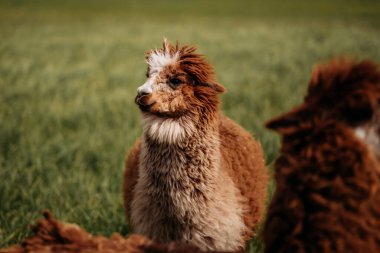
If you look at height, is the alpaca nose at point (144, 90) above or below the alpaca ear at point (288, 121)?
above

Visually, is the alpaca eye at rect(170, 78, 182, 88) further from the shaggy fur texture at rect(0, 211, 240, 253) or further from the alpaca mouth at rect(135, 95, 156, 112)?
the shaggy fur texture at rect(0, 211, 240, 253)

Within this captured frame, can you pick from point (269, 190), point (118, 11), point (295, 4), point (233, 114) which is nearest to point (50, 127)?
point (233, 114)

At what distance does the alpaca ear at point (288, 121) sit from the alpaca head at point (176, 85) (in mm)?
1387

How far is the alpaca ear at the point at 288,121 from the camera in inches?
68.0

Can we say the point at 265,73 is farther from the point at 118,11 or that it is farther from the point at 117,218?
the point at 118,11

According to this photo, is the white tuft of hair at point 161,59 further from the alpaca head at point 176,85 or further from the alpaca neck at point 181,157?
the alpaca neck at point 181,157

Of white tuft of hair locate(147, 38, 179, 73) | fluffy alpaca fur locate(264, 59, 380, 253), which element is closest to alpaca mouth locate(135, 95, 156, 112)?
white tuft of hair locate(147, 38, 179, 73)

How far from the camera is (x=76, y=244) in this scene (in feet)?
5.74

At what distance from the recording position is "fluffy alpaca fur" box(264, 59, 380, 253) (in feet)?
5.17

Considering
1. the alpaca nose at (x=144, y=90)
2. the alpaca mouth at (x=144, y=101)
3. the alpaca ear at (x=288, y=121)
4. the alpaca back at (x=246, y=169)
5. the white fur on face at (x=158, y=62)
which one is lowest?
the alpaca back at (x=246, y=169)

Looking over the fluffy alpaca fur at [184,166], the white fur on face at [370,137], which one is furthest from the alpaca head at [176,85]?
the white fur on face at [370,137]

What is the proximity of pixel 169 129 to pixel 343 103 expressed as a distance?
5.22 ft

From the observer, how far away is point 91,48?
15.4 m

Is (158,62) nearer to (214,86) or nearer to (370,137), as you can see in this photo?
(214,86)
